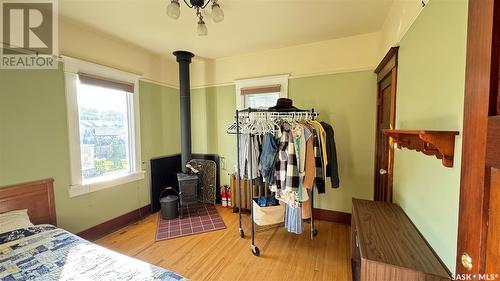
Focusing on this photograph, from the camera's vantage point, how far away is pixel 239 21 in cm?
239

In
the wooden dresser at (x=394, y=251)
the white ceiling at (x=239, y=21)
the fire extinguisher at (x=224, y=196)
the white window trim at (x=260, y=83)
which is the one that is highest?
the white ceiling at (x=239, y=21)

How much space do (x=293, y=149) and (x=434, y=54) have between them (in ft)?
4.12

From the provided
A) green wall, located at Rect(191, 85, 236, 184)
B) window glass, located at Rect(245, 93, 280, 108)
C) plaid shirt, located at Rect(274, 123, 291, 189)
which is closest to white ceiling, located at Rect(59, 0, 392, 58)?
window glass, located at Rect(245, 93, 280, 108)

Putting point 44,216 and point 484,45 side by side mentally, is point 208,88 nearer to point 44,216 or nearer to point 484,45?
point 44,216

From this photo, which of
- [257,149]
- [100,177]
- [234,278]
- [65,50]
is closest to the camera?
[234,278]

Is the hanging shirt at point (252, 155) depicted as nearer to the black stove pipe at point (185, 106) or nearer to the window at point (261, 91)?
the window at point (261, 91)

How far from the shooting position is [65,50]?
2.34 m

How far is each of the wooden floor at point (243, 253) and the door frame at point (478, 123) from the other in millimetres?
1603

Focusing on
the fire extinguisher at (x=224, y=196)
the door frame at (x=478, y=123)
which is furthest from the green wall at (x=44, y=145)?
the door frame at (x=478, y=123)

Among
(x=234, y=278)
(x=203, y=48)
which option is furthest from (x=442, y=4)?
(x=203, y=48)

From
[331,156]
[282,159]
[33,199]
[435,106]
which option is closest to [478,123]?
[435,106]

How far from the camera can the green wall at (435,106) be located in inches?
38.4

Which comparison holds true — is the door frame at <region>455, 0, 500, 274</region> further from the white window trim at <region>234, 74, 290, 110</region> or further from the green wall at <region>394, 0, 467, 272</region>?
the white window trim at <region>234, 74, 290, 110</region>

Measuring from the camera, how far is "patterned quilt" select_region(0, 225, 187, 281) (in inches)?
52.8
